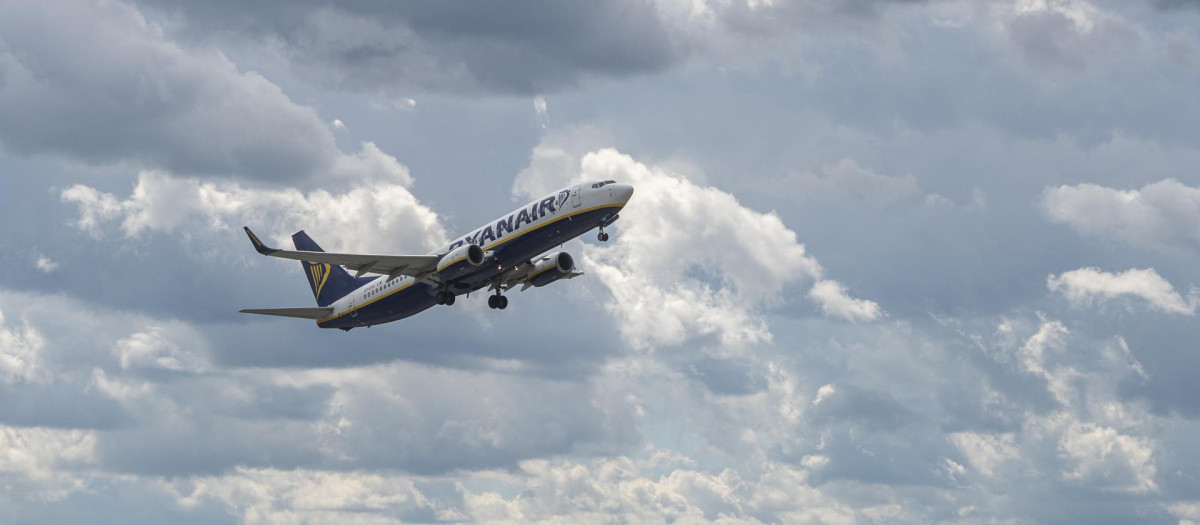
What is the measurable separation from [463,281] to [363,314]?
1344 centimetres

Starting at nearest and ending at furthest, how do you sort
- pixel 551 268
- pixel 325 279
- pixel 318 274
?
pixel 551 268
pixel 325 279
pixel 318 274

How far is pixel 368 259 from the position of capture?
98.0 meters

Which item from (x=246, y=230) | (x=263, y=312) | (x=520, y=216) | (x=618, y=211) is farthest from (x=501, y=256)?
(x=263, y=312)

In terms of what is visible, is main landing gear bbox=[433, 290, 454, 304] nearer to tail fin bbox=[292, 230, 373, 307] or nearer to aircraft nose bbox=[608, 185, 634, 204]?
tail fin bbox=[292, 230, 373, 307]

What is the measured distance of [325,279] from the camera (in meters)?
121

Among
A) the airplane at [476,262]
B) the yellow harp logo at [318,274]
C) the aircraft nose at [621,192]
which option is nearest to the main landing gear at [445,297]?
the airplane at [476,262]

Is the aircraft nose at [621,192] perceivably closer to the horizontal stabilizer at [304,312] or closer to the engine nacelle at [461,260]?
the engine nacelle at [461,260]

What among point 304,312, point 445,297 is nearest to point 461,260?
point 445,297

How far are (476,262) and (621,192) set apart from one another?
472 inches

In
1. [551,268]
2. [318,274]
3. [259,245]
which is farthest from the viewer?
[318,274]

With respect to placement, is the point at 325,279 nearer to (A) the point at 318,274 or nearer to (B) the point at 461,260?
(A) the point at 318,274

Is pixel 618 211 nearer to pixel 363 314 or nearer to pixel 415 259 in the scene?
pixel 415 259

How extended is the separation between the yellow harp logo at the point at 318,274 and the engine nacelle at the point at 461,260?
25616mm

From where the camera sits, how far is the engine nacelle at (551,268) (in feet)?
352
